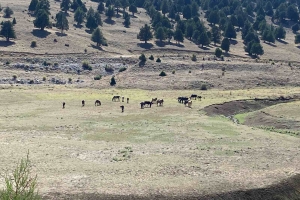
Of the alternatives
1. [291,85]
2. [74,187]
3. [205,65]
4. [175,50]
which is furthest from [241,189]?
[175,50]

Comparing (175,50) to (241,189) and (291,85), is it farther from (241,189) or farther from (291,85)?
(241,189)

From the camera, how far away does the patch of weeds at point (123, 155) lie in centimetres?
4205

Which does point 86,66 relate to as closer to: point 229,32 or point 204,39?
point 204,39

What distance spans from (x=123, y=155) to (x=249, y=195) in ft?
45.6

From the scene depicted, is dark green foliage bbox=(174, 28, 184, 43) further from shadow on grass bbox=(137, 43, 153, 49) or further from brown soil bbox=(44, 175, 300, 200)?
brown soil bbox=(44, 175, 300, 200)

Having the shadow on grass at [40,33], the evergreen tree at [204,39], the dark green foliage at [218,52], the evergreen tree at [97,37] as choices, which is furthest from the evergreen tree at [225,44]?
the shadow on grass at [40,33]

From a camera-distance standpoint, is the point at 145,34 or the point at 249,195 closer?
the point at 249,195

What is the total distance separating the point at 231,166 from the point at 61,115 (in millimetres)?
33887

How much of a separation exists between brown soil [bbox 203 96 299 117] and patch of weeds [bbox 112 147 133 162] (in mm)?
29069

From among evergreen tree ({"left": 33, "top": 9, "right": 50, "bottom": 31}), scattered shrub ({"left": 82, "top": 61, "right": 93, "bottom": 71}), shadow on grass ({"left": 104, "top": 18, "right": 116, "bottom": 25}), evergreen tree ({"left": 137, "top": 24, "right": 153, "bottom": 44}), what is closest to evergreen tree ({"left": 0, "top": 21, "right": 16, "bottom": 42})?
evergreen tree ({"left": 33, "top": 9, "right": 50, "bottom": 31})

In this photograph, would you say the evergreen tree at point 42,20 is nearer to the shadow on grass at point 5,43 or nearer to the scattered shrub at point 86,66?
the shadow on grass at point 5,43

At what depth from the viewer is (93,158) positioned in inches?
1678

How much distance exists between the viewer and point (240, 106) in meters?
82.1

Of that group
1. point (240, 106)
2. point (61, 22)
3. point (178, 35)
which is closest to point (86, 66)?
point (61, 22)
